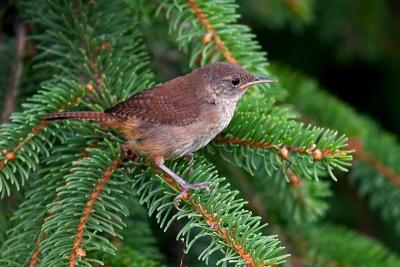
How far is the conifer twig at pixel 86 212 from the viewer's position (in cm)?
250

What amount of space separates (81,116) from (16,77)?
706 mm

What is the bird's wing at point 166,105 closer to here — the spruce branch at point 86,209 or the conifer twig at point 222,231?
the spruce branch at point 86,209

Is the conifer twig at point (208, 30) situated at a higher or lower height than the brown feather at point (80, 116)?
higher

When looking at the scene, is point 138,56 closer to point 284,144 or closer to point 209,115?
point 209,115

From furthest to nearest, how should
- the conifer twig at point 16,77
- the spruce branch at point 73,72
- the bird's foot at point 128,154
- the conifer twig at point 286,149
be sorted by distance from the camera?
1. the conifer twig at point 16,77
2. the bird's foot at point 128,154
3. the spruce branch at point 73,72
4. the conifer twig at point 286,149

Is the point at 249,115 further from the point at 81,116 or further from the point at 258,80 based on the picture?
the point at 81,116

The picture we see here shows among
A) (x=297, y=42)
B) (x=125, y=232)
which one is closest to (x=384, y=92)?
(x=297, y=42)

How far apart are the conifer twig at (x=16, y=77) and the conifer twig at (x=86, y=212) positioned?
81cm

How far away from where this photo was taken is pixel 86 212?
8.82 ft

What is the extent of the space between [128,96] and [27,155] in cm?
60

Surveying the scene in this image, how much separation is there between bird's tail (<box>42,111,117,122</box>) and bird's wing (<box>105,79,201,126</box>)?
0.25ft

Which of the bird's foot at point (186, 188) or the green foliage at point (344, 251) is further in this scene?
the green foliage at point (344, 251)

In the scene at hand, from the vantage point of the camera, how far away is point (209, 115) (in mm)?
3344

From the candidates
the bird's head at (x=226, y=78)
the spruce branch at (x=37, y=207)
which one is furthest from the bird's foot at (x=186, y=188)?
the bird's head at (x=226, y=78)
